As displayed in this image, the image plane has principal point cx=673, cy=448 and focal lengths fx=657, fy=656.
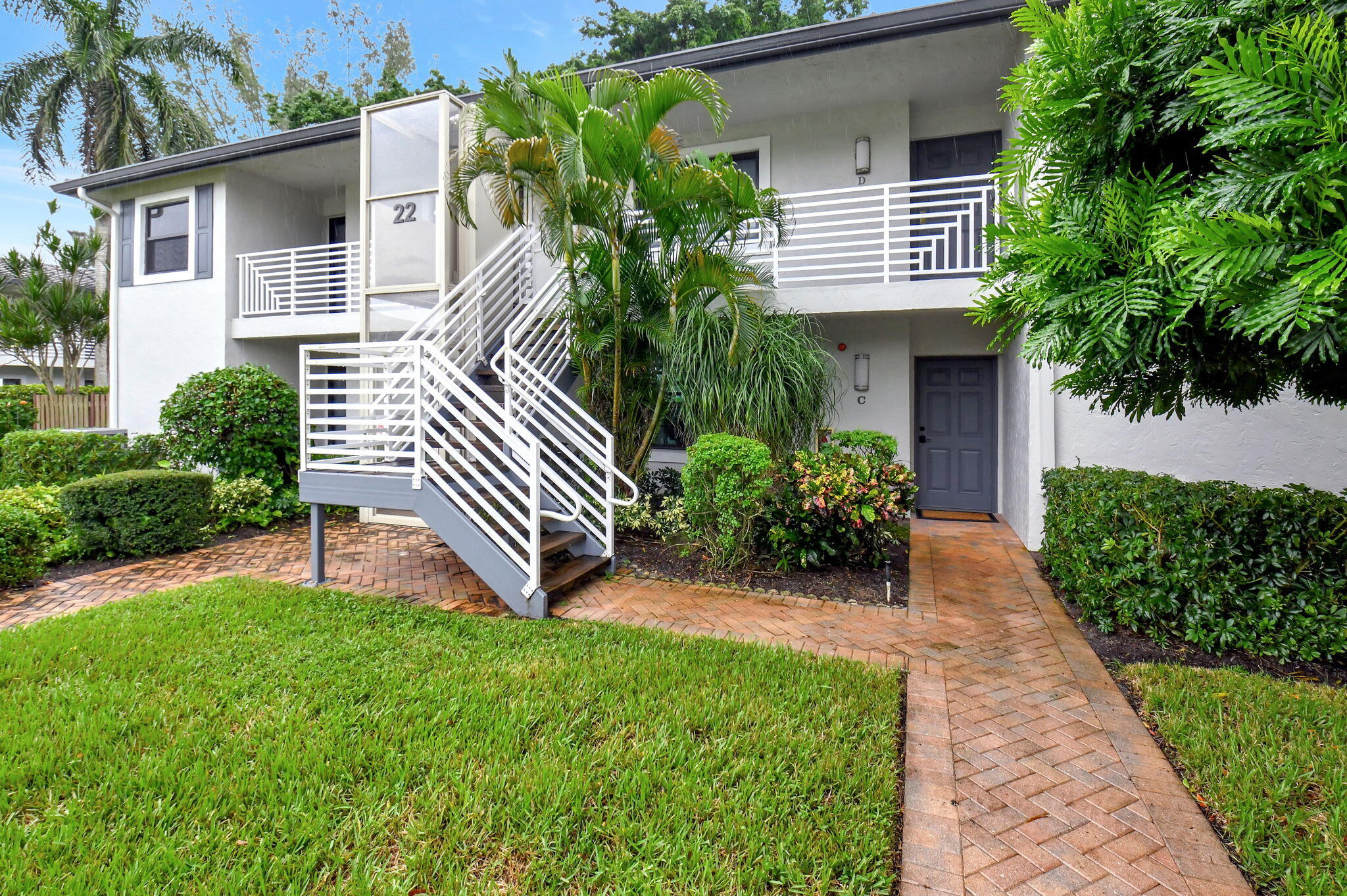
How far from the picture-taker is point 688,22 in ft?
65.2

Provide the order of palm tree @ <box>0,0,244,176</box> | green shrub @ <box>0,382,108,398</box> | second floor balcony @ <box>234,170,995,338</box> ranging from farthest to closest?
palm tree @ <box>0,0,244,176</box>
green shrub @ <box>0,382,108,398</box>
second floor balcony @ <box>234,170,995,338</box>

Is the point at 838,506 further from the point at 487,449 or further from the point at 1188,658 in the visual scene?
the point at 487,449

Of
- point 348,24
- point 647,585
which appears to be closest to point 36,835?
point 647,585

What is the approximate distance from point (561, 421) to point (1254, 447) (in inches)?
246

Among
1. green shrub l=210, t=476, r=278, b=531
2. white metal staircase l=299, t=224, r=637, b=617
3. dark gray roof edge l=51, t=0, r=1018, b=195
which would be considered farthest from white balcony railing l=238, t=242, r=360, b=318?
white metal staircase l=299, t=224, r=637, b=617

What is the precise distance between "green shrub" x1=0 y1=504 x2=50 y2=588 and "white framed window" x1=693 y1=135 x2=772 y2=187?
828cm

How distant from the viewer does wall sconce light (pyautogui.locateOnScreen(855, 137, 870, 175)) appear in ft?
27.9

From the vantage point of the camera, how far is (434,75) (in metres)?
18.8

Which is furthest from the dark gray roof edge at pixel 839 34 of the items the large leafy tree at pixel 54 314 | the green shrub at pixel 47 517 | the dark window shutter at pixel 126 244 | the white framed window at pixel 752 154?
the large leafy tree at pixel 54 314

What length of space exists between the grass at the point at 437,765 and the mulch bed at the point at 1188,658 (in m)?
1.68

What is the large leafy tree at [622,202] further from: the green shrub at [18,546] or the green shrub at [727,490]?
the green shrub at [18,546]

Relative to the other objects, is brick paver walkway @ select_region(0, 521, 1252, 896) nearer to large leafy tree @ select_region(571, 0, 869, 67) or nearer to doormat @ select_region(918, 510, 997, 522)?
doormat @ select_region(918, 510, 997, 522)

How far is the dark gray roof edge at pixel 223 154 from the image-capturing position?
30.9 feet

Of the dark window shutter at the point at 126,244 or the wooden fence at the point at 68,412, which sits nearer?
the dark window shutter at the point at 126,244
